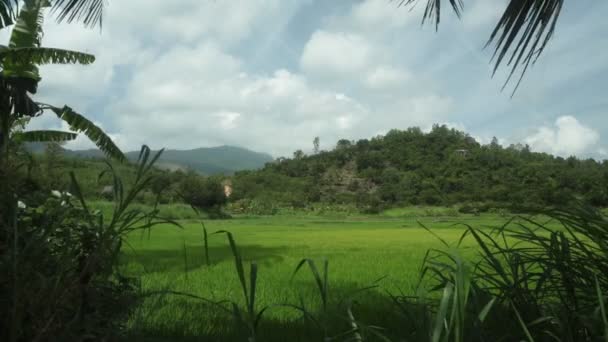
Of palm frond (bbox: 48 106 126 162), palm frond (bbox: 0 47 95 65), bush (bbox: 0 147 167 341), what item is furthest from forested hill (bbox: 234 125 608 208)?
bush (bbox: 0 147 167 341)

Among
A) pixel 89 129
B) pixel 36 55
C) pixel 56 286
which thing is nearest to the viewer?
pixel 56 286

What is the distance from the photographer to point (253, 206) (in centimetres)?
4684

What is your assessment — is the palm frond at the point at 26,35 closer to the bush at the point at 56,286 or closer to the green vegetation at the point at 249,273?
the green vegetation at the point at 249,273

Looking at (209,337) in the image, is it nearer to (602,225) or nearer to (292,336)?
(292,336)

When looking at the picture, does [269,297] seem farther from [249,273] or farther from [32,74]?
[32,74]

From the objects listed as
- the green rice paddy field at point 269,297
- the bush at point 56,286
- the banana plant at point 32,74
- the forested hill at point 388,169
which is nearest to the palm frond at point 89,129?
the banana plant at point 32,74

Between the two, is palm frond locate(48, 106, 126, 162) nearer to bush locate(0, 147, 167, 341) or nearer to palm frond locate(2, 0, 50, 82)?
palm frond locate(2, 0, 50, 82)

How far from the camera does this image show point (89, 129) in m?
7.28

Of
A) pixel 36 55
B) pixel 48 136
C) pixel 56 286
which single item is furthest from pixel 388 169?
pixel 56 286

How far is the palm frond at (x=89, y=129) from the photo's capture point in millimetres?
7125

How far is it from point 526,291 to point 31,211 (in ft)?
5.76

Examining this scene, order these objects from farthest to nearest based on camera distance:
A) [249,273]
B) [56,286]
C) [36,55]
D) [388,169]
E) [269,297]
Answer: [388,169], [36,55], [249,273], [269,297], [56,286]

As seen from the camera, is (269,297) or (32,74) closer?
(269,297)

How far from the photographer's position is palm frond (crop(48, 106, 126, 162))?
281 inches
